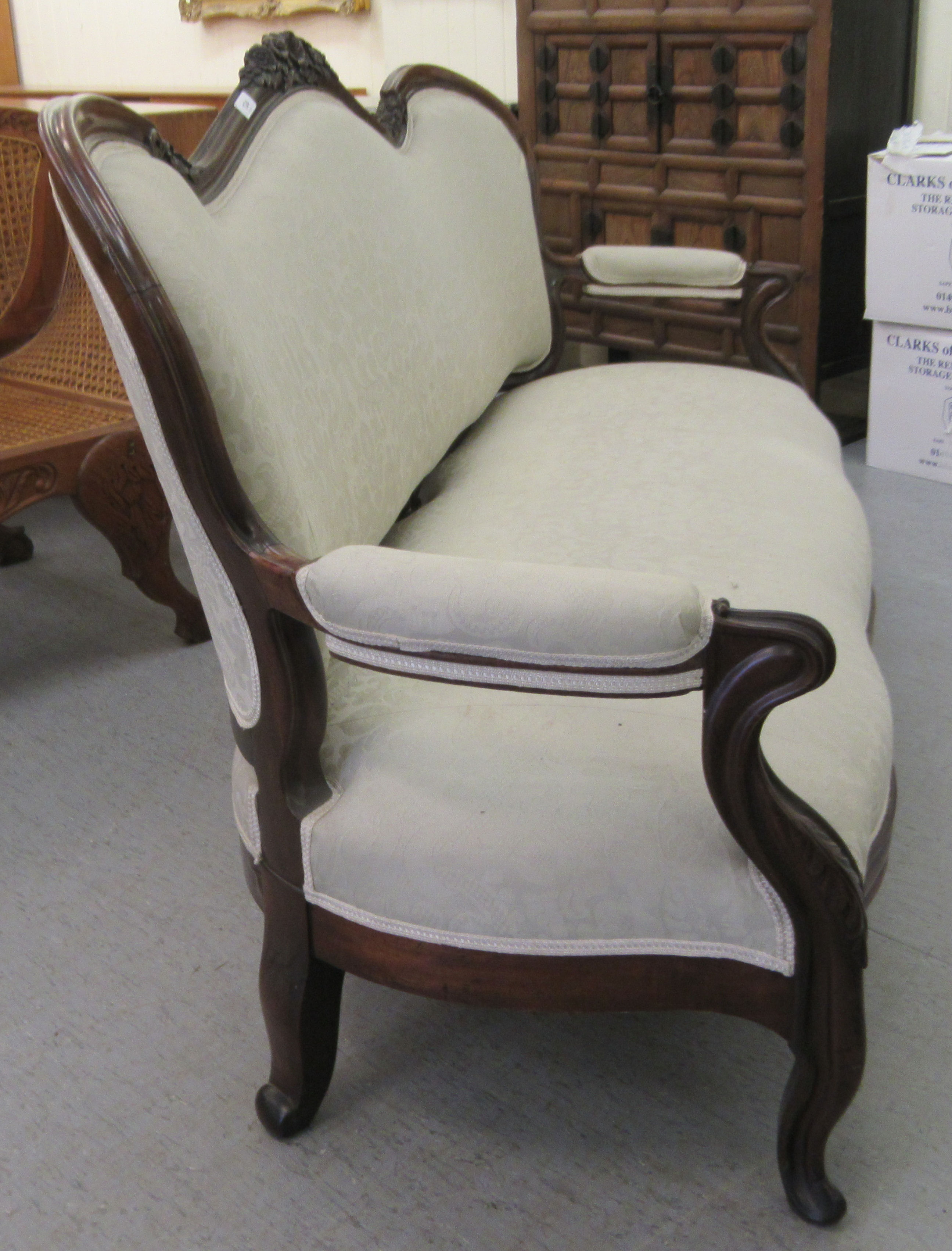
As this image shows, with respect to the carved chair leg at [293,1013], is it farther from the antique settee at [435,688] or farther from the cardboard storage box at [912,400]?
the cardboard storage box at [912,400]

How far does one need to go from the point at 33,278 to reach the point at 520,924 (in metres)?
2.34

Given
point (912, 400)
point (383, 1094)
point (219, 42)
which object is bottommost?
point (383, 1094)

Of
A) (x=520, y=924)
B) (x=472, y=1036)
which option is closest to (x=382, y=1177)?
(x=472, y=1036)

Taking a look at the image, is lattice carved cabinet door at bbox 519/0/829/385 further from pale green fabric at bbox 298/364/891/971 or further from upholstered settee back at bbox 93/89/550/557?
pale green fabric at bbox 298/364/891/971

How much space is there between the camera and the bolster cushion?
90 centimetres

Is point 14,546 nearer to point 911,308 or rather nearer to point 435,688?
point 435,688

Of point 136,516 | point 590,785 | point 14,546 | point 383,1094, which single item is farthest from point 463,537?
point 14,546

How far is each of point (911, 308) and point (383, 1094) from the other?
233cm

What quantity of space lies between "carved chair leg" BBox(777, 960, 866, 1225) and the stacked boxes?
223 centimetres

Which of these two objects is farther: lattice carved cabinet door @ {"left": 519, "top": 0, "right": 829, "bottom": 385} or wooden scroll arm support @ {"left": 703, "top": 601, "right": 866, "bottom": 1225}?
lattice carved cabinet door @ {"left": 519, "top": 0, "right": 829, "bottom": 385}

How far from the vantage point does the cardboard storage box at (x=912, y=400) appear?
2.99 metres

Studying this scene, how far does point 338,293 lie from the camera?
4.53ft

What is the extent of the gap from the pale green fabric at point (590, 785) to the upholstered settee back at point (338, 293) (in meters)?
0.20

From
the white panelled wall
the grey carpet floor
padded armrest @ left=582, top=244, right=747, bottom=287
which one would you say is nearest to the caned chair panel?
the white panelled wall
